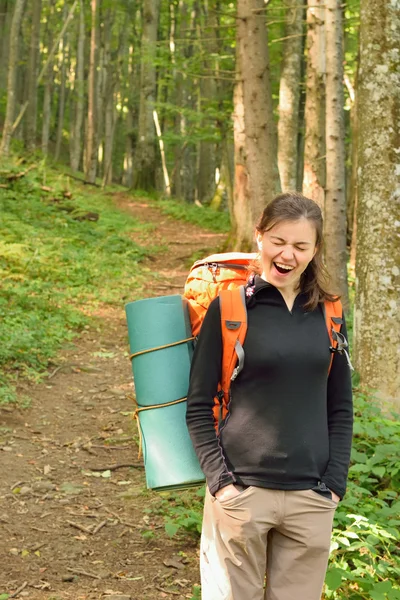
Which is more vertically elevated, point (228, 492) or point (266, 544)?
point (228, 492)

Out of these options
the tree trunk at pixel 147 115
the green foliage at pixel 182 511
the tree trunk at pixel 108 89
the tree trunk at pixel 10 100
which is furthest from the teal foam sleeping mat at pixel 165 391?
the tree trunk at pixel 108 89

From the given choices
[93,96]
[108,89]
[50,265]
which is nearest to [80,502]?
[50,265]

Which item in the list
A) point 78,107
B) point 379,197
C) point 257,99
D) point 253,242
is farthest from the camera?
point 78,107

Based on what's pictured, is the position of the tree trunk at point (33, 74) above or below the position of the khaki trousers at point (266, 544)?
above

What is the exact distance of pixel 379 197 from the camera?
20.4 ft

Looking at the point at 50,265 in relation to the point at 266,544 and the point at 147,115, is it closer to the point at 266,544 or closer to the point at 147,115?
the point at 266,544

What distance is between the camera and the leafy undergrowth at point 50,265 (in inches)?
354

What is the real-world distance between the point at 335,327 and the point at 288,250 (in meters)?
0.34

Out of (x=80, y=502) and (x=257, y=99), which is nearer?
(x=80, y=502)

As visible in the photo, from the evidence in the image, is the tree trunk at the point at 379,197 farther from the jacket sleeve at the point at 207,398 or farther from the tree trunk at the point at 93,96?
the tree trunk at the point at 93,96

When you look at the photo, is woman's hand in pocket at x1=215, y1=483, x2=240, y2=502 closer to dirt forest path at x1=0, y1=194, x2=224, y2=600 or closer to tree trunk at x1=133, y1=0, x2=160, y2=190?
dirt forest path at x1=0, y1=194, x2=224, y2=600

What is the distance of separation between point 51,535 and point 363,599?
2242 millimetres

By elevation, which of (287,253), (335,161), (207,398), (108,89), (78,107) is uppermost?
(108,89)

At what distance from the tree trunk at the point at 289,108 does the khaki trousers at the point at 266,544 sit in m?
12.6
